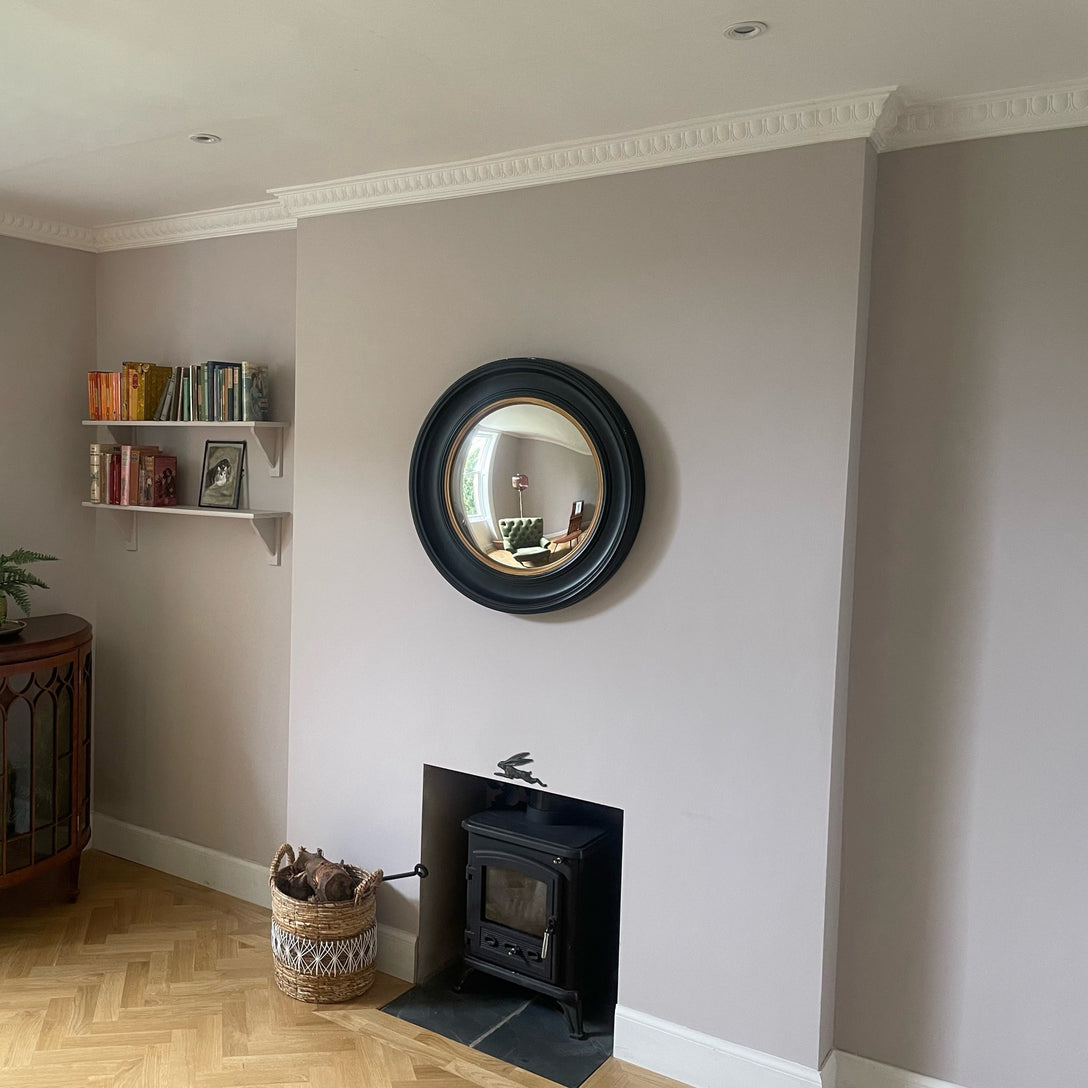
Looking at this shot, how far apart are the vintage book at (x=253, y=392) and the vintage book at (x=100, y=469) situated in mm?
695

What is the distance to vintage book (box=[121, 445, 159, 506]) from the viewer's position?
3855mm

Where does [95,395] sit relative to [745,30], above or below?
below

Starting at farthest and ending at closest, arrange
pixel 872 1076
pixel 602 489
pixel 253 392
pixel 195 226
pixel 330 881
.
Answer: pixel 195 226
pixel 253 392
pixel 330 881
pixel 602 489
pixel 872 1076

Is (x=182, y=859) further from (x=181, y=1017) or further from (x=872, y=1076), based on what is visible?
(x=872, y=1076)

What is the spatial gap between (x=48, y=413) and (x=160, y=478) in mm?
598

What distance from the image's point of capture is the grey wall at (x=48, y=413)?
3.92 metres

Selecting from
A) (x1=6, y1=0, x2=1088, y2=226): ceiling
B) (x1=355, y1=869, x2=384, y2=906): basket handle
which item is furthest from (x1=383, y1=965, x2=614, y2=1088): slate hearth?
(x1=6, y1=0, x2=1088, y2=226): ceiling

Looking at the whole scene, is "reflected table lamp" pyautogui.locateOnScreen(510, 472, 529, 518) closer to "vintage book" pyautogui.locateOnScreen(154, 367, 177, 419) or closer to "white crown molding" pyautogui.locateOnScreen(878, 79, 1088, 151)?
"white crown molding" pyautogui.locateOnScreen(878, 79, 1088, 151)

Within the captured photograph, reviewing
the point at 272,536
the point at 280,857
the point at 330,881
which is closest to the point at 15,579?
the point at 272,536

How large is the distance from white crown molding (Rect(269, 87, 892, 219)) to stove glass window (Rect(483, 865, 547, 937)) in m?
2.05

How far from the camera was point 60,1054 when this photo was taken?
2.86m

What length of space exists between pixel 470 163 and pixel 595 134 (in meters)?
0.44

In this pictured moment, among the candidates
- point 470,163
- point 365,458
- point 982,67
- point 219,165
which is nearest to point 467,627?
point 365,458

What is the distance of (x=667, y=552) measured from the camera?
9.13 ft
